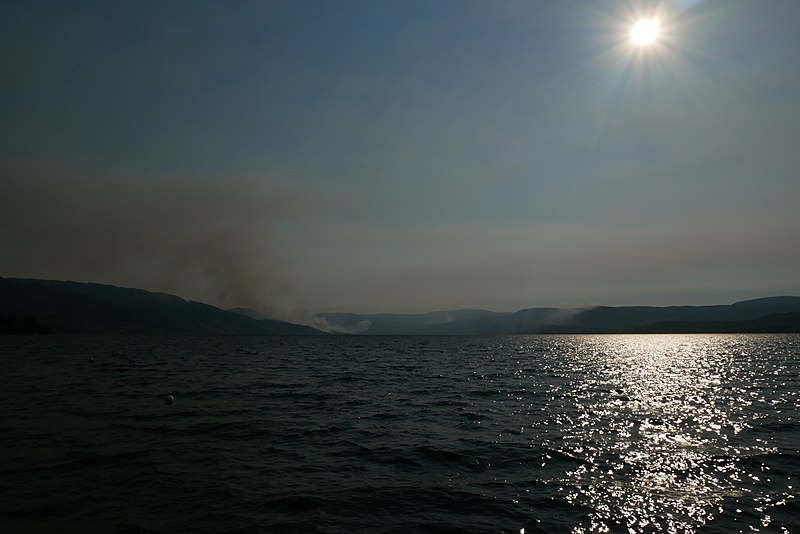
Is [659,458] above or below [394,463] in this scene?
below

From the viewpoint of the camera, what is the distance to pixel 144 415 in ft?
107

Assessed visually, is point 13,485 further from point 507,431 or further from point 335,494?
point 507,431

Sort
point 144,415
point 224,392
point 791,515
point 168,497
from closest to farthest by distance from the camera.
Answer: point 791,515 < point 168,497 < point 144,415 < point 224,392

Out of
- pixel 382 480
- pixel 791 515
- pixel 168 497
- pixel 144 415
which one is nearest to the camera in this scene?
pixel 791 515

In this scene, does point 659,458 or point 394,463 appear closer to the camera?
point 394,463

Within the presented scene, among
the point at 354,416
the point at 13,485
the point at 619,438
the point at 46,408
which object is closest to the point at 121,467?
the point at 13,485

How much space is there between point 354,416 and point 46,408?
22.9 m

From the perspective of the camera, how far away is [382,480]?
64.4 ft

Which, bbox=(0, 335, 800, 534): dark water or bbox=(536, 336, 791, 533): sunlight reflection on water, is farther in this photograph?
bbox=(536, 336, 791, 533): sunlight reflection on water

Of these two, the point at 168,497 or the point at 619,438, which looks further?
the point at 619,438

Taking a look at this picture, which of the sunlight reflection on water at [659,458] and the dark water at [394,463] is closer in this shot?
the dark water at [394,463]

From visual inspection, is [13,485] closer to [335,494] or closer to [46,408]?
[335,494]

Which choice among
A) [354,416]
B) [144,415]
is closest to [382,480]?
[354,416]

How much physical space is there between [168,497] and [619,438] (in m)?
23.6
